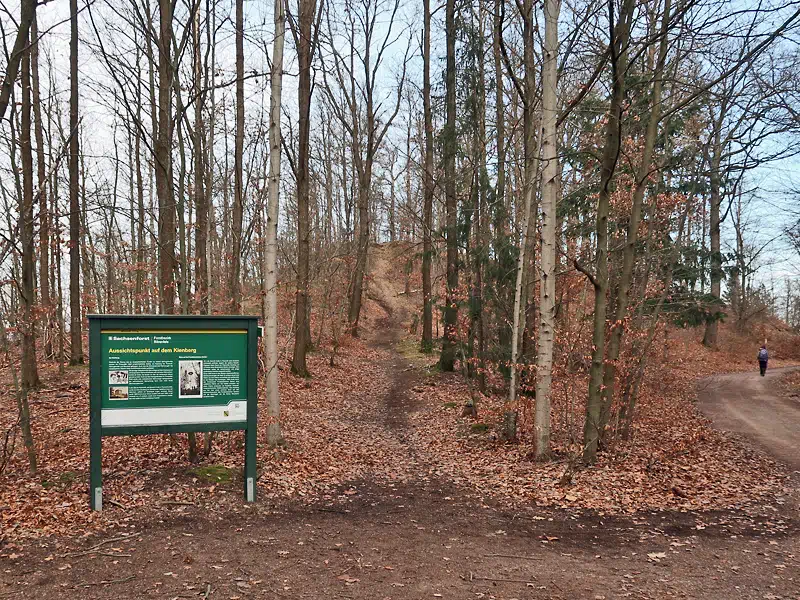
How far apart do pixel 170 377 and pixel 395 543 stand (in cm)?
316

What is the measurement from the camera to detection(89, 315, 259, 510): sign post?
601 centimetres

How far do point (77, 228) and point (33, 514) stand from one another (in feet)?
36.7

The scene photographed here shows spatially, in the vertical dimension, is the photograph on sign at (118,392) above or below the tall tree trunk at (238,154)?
below

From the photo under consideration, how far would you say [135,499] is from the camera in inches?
248

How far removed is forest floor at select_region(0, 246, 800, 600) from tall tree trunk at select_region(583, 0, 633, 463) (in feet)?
2.70

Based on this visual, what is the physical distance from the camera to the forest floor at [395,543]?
4.50 meters

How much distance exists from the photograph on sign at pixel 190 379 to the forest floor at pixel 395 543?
1.27m

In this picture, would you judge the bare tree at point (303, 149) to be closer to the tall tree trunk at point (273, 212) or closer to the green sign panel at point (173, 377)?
the tall tree trunk at point (273, 212)

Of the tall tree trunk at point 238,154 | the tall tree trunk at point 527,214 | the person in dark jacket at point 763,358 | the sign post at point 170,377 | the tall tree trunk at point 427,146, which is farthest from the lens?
the person in dark jacket at point 763,358

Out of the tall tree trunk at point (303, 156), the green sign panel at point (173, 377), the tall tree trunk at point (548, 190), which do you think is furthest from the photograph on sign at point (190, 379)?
the tall tree trunk at point (303, 156)

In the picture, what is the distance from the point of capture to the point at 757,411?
612 inches

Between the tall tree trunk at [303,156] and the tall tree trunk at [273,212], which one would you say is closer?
the tall tree trunk at [273,212]

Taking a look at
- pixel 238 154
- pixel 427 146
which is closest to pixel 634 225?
pixel 238 154

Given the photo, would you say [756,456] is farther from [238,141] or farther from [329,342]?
[329,342]
